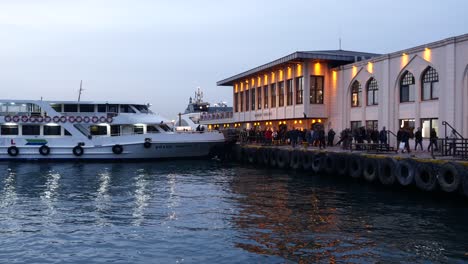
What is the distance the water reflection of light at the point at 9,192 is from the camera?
19.6 meters

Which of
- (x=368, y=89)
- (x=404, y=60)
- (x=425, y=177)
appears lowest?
(x=425, y=177)

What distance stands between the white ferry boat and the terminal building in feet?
29.6

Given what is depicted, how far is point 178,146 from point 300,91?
464 inches

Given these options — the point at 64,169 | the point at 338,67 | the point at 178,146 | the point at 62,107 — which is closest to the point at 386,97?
the point at 338,67

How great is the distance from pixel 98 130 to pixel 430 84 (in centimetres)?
2508

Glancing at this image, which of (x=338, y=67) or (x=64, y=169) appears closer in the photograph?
(x=64, y=169)

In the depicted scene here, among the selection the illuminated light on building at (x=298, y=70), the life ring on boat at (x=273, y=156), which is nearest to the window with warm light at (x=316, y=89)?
the illuminated light on building at (x=298, y=70)

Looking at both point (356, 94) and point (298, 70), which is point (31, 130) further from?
point (356, 94)

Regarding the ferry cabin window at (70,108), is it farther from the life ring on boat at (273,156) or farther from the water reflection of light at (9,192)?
the life ring on boat at (273,156)

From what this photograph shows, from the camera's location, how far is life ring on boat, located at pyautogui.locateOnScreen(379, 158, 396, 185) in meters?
23.0

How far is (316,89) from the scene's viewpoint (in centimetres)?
4259

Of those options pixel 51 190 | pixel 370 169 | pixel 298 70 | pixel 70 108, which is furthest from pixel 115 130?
pixel 370 169

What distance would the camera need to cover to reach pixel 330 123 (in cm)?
4225

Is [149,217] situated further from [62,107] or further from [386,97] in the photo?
[62,107]
